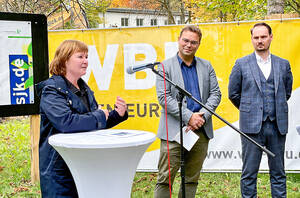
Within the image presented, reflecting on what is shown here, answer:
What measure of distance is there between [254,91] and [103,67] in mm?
2320

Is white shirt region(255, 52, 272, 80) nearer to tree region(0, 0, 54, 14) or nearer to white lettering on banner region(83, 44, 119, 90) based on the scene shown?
white lettering on banner region(83, 44, 119, 90)

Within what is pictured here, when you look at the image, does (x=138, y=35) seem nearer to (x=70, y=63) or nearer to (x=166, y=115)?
(x=166, y=115)

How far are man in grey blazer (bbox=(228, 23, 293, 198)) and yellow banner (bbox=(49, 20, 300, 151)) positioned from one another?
3.98ft

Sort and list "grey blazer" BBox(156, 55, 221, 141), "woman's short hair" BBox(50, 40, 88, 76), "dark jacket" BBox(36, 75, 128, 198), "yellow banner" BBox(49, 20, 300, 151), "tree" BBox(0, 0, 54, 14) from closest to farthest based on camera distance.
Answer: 1. "dark jacket" BBox(36, 75, 128, 198)
2. "woman's short hair" BBox(50, 40, 88, 76)
3. "grey blazer" BBox(156, 55, 221, 141)
4. "yellow banner" BBox(49, 20, 300, 151)
5. "tree" BBox(0, 0, 54, 14)

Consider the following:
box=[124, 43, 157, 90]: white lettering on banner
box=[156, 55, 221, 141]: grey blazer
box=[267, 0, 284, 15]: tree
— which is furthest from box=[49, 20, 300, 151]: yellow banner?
box=[156, 55, 221, 141]: grey blazer

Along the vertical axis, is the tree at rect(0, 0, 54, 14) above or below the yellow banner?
Answer: above

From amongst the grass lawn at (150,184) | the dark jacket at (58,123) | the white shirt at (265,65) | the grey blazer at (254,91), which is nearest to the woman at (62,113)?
the dark jacket at (58,123)

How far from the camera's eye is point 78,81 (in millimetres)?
2520

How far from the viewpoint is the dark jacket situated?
7.16ft

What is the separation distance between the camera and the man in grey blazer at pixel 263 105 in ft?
11.3

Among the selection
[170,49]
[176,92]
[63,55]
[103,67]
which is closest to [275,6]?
[170,49]

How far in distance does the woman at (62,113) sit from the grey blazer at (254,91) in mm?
1678

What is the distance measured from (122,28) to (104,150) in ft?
10.6

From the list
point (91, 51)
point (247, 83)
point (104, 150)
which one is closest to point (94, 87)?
point (91, 51)
